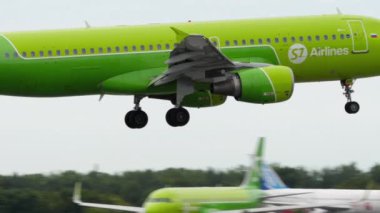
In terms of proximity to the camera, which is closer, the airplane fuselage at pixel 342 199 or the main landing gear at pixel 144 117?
the main landing gear at pixel 144 117

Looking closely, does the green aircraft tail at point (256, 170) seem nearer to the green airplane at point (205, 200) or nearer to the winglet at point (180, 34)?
the green airplane at point (205, 200)

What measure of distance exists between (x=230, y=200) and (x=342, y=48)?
9.09 meters

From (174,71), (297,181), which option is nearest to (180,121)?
(174,71)

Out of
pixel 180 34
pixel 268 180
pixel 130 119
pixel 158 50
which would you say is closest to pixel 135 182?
pixel 268 180

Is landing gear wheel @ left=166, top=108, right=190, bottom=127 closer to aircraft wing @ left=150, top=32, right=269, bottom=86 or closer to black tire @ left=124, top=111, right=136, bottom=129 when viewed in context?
black tire @ left=124, top=111, right=136, bottom=129

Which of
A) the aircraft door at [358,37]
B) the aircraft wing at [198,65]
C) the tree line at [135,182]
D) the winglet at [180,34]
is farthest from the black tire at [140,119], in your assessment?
the tree line at [135,182]

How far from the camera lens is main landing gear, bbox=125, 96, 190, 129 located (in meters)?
58.9

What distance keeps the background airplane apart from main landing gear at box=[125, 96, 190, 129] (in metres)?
5.39

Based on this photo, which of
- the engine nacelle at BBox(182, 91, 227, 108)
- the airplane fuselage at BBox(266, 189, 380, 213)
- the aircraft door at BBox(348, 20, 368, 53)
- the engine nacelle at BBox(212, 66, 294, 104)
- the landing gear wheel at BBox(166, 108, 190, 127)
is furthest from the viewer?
the aircraft door at BBox(348, 20, 368, 53)

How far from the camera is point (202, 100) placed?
59.5 meters

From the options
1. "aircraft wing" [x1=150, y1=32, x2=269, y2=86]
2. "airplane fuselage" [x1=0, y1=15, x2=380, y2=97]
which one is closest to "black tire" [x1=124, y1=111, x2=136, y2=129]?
"airplane fuselage" [x1=0, y1=15, x2=380, y2=97]

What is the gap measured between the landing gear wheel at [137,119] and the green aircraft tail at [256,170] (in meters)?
5.80

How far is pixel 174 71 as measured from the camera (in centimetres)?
5662

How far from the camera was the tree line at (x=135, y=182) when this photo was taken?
3000 inches
